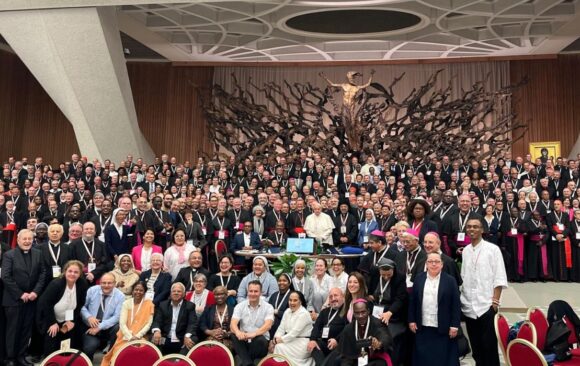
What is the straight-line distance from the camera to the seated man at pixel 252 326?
17.7ft

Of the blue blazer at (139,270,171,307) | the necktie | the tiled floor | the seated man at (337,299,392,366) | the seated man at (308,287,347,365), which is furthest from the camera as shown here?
the tiled floor

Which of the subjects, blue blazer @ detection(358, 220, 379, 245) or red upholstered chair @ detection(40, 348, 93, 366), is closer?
red upholstered chair @ detection(40, 348, 93, 366)

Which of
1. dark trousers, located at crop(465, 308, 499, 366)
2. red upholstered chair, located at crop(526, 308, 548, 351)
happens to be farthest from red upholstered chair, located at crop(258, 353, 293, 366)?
red upholstered chair, located at crop(526, 308, 548, 351)

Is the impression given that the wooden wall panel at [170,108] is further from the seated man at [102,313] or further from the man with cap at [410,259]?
the man with cap at [410,259]

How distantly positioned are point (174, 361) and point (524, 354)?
243cm

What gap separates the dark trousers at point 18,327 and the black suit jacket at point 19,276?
80 millimetres

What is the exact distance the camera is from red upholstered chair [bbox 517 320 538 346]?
13.7 feet

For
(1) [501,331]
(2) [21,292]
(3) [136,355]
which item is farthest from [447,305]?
(2) [21,292]

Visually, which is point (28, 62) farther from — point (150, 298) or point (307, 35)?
point (150, 298)

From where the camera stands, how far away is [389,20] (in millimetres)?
16969

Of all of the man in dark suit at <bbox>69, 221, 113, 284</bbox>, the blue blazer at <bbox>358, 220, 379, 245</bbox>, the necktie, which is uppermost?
the blue blazer at <bbox>358, 220, 379, 245</bbox>

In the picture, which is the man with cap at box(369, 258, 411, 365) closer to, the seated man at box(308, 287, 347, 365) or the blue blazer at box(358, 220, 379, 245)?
the seated man at box(308, 287, 347, 365)

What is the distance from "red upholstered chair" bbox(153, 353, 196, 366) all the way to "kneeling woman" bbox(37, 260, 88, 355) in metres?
2.10

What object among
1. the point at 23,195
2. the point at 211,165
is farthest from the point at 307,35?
the point at 23,195
